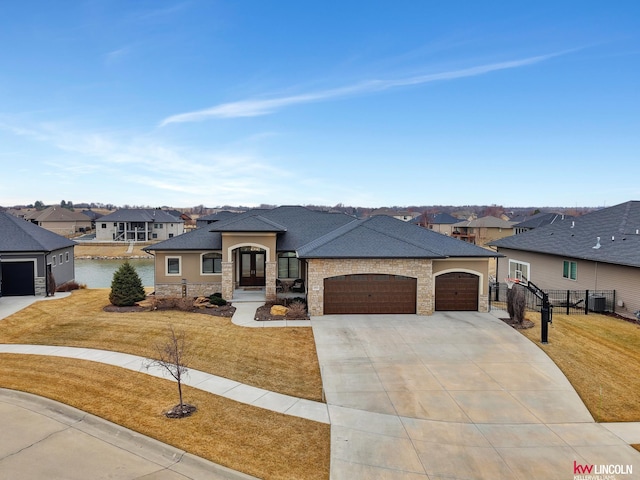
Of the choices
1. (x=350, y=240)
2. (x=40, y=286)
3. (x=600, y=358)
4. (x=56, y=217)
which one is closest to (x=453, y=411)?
(x=600, y=358)

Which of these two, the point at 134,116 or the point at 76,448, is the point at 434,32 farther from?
the point at 76,448

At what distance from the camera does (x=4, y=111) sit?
93.1ft

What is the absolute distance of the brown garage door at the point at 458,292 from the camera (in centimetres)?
2047

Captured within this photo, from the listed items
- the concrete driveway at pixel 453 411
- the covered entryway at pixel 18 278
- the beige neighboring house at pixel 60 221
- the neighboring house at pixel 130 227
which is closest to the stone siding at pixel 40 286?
the covered entryway at pixel 18 278

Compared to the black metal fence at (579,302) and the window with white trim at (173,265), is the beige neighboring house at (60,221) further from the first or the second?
the black metal fence at (579,302)

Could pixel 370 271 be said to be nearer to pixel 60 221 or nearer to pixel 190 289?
pixel 190 289

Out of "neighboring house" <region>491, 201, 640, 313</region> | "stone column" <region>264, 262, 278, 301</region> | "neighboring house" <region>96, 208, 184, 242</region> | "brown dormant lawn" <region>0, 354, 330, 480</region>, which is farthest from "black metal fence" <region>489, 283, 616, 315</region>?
"neighboring house" <region>96, 208, 184, 242</region>

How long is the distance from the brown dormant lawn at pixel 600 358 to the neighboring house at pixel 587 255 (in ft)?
8.08

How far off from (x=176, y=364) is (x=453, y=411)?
748 centimetres

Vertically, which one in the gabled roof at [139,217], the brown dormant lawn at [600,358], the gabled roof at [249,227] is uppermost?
the gabled roof at [139,217]

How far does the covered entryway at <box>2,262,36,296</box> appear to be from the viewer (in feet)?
73.6

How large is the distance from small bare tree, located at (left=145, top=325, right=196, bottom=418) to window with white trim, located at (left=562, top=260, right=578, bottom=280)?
75.6 ft

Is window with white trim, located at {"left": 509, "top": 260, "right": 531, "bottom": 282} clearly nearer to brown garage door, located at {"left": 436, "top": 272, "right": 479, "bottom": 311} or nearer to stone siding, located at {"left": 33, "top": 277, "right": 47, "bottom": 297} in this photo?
brown garage door, located at {"left": 436, "top": 272, "right": 479, "bottom": 311}

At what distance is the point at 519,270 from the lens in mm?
29047
